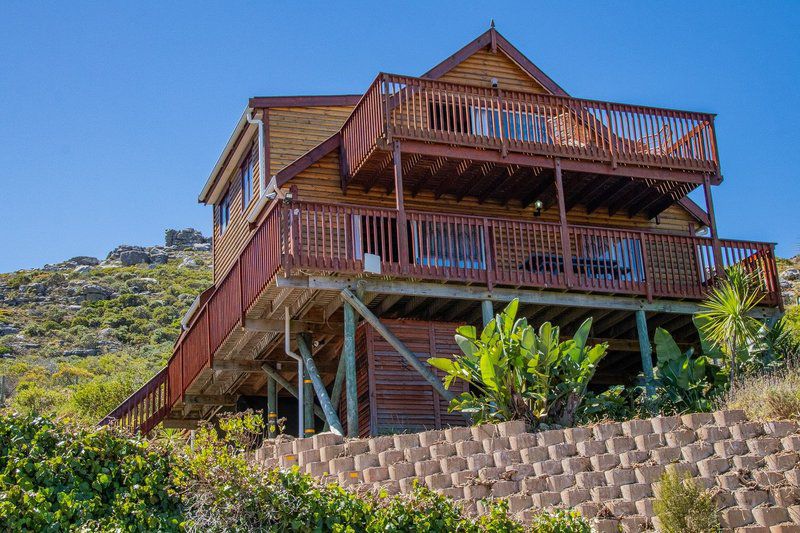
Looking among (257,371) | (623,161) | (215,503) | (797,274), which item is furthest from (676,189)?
(797,274)

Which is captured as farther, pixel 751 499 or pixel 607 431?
pixel 607 431

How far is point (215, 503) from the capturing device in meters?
12.3

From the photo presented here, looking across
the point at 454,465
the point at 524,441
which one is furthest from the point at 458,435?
the point at 524,441

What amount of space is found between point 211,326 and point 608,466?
10172mm

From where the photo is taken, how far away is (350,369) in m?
18.5

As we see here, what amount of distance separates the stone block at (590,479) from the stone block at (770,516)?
1.90m

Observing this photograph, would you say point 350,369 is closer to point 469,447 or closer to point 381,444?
point 381,444

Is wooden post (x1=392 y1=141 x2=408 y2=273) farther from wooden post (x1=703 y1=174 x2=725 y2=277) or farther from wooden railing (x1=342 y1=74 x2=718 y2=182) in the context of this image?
wooden post (x1=703 y1=174 x2=725 y2=277)

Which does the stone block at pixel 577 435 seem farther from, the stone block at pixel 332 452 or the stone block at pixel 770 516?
the stone block at pixel 332 452

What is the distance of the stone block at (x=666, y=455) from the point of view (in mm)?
14227

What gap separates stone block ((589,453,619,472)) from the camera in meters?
14.4

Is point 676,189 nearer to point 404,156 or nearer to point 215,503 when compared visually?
point 404,156

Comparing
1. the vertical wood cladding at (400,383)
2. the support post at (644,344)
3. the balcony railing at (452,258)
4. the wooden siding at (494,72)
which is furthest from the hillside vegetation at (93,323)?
the support post at (644,344)

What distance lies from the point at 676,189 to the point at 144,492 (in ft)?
47.3
